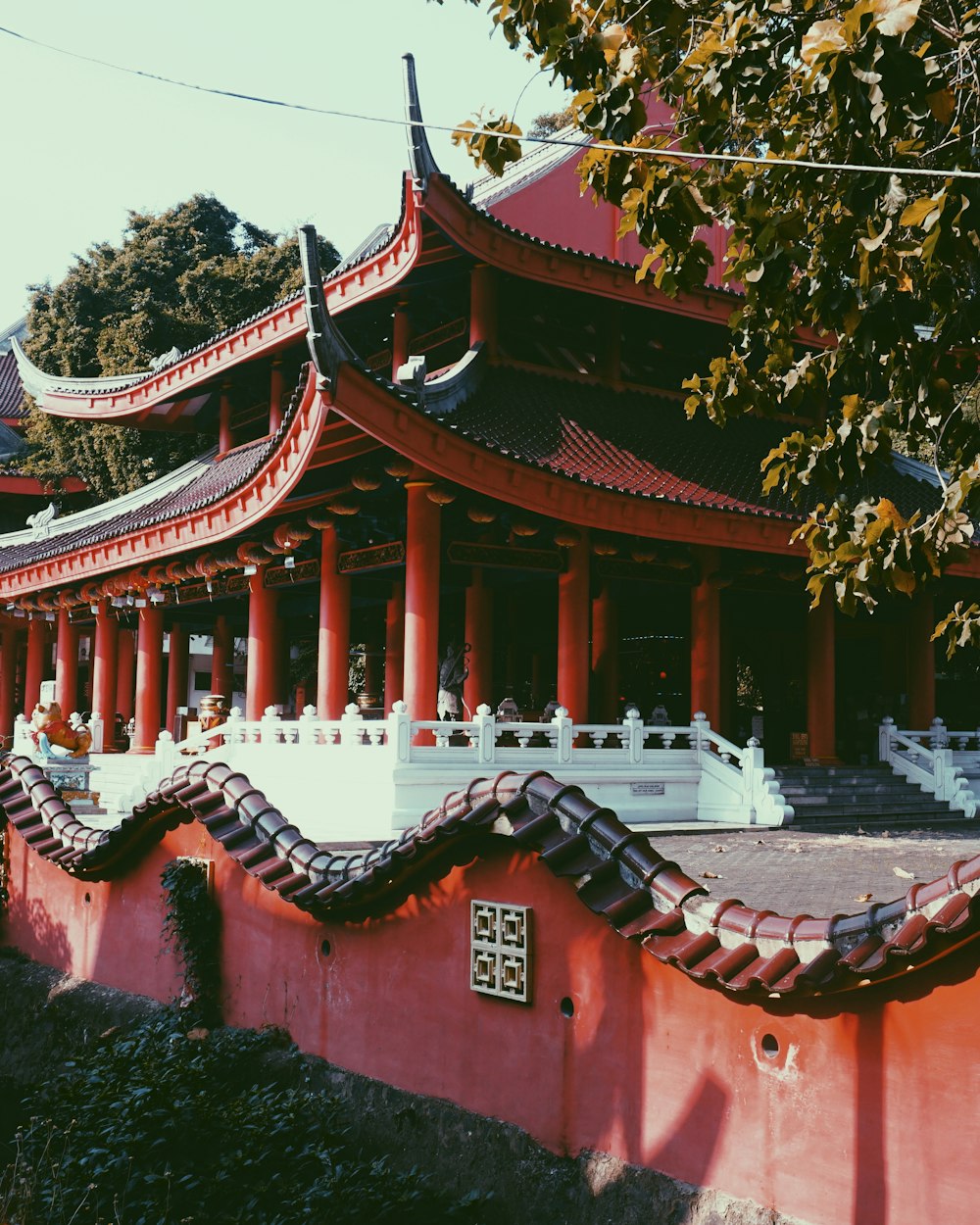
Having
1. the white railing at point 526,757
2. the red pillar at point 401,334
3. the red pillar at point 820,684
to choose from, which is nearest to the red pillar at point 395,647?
the white railing at point 526,757

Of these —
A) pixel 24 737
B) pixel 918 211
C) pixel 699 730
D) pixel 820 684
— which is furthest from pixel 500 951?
pixel 24 737

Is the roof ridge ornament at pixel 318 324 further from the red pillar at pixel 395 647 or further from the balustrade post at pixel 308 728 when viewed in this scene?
the red pillar at pixel 395 647

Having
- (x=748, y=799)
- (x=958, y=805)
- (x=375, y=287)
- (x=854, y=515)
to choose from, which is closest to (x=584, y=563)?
(x=748, y=799)

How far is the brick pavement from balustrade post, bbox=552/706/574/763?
136 centimetres

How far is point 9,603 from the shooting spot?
2516 cm

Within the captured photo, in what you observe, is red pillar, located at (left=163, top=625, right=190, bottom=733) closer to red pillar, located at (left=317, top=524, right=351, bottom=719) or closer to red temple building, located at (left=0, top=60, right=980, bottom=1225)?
red temple building, located at (left=0, top=60, right=980, bottom=1225)

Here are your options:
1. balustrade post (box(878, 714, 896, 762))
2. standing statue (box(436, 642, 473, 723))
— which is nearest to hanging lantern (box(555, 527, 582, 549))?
standing statue (box(436, 642, 473, 723))

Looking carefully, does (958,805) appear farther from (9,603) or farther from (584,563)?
(9,603)

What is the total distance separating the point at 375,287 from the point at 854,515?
36.1 feet

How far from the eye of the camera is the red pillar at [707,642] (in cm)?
1625

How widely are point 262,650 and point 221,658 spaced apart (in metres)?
7.25

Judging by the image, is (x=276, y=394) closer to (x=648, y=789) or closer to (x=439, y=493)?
(x=439, y=493)

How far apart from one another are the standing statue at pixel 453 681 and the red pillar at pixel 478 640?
220 mm

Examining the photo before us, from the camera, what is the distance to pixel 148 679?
68.3 ft
